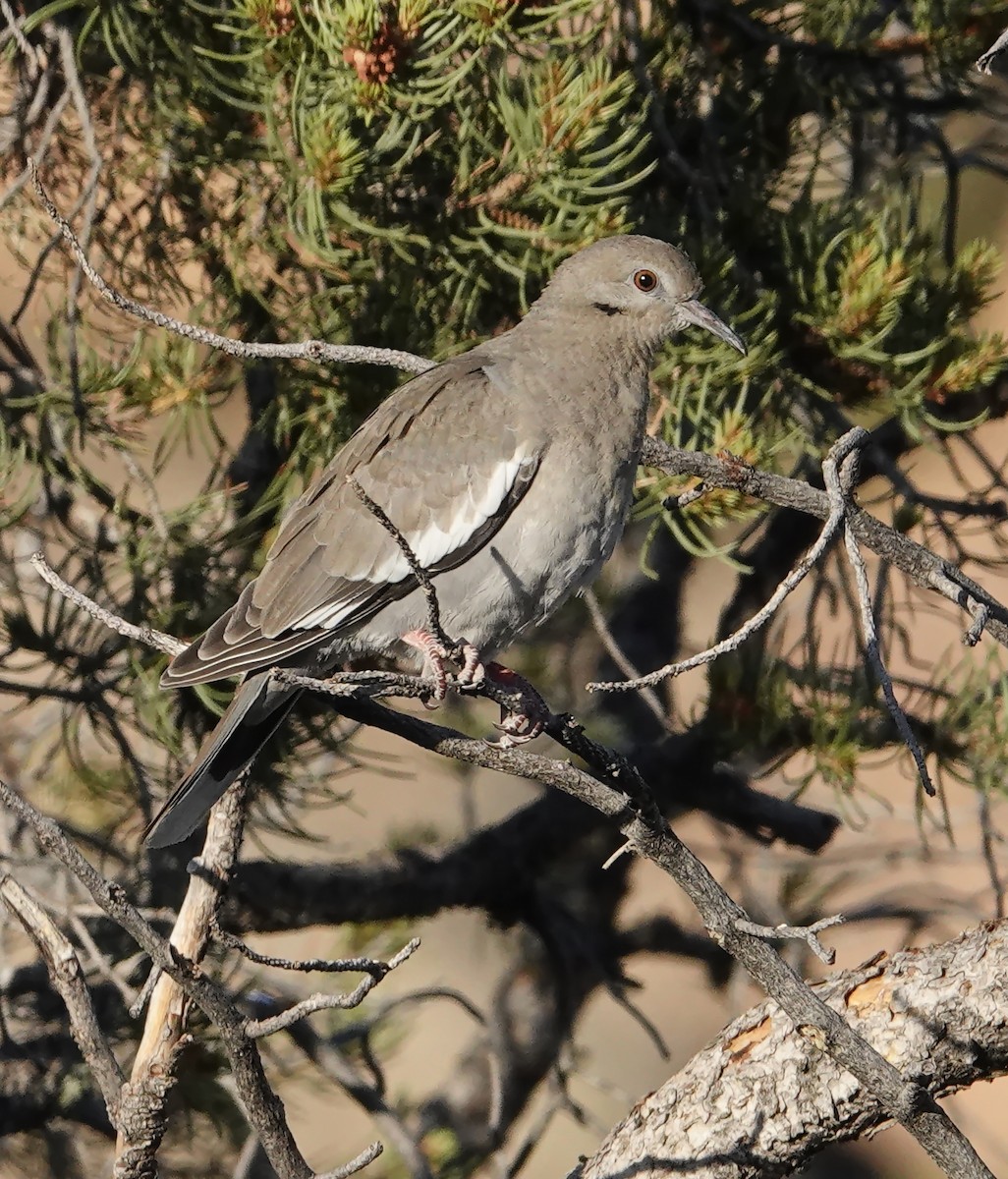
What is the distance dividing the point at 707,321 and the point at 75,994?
1608 millimetres

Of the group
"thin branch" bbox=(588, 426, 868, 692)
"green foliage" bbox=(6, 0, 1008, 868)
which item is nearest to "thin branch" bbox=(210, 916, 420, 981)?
"thin branch" bbox=(588, 426, 868, 692)

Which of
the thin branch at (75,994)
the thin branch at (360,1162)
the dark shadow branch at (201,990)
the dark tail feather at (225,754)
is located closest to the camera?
the thin branch at (360,1162)

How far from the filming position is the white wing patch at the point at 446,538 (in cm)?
273

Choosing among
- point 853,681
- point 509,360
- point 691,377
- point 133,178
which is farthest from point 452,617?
point 133,178

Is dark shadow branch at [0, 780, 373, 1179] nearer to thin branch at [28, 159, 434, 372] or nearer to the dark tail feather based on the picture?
the dark tail feather

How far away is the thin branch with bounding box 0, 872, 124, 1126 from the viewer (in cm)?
193

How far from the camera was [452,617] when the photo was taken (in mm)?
2717

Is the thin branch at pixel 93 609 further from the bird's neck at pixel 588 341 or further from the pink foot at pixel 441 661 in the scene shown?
the bird's neck at pixel 588 341

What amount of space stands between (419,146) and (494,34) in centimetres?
25

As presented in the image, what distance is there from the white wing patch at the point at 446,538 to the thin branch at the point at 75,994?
0.87 m

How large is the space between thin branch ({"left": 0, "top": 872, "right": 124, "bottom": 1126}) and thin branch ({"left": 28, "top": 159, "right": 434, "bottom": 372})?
871mm

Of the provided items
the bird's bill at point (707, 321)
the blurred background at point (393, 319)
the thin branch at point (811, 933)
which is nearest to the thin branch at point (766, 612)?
the thin branch at point (811, 933)

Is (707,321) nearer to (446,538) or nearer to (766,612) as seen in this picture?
(446,538)

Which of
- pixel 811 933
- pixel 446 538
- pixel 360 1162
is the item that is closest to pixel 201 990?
pixel 360 1162
